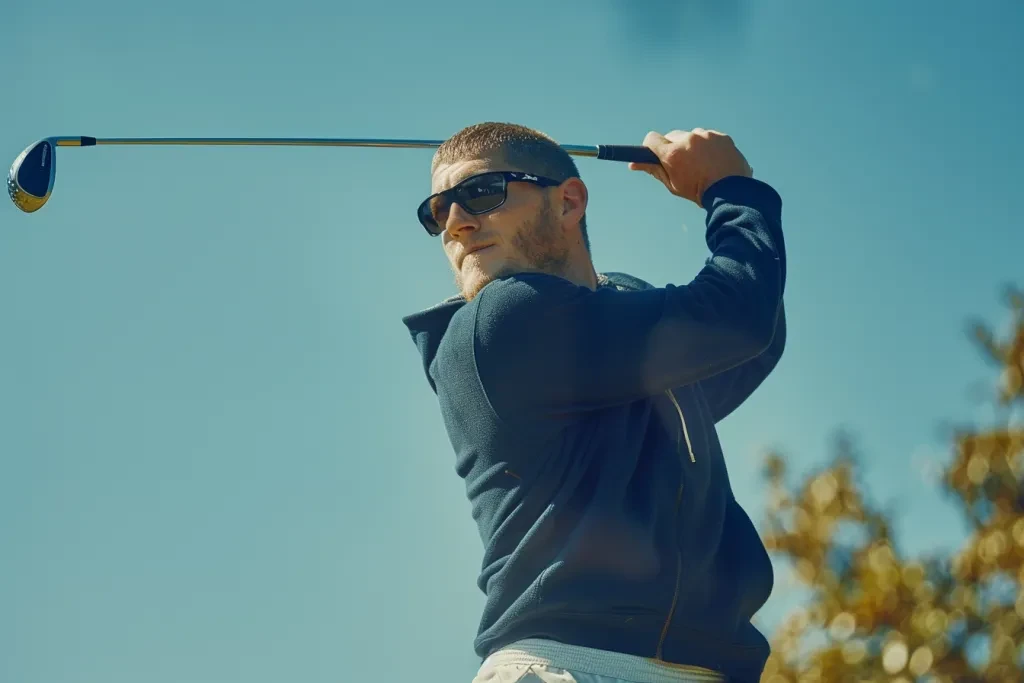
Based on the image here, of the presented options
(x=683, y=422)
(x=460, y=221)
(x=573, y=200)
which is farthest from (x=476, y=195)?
(x=683, y=422)

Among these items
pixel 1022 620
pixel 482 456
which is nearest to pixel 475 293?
pixel 482 456

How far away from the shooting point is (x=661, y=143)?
4.54 m

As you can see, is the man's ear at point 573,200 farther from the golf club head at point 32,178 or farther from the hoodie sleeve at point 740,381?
the golf club head at point 32,178

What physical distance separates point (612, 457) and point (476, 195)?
1160mm

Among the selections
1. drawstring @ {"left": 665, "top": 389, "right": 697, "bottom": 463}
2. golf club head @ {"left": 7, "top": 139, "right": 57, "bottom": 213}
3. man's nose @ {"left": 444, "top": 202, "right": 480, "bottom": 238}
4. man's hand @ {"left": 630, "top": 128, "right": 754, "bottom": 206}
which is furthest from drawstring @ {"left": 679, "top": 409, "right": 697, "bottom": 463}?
golf club head @ {"left": 7, "top": 139, "right": 57, "bottom": 213}

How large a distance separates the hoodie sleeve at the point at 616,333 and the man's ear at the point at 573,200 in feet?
2.45

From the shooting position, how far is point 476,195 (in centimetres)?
Answer: 444

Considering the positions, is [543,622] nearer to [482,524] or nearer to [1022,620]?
[482,524]

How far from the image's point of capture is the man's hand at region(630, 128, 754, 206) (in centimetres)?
437

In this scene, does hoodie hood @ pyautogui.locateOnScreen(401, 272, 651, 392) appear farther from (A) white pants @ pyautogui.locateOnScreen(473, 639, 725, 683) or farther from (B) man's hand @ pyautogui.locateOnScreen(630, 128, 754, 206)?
(A) white pants @ pyautogui.locateOnScreen(473, 639, 725, 683)

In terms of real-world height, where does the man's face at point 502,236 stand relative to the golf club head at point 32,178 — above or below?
below

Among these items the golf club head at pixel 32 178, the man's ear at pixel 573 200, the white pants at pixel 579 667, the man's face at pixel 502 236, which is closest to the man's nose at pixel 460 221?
the man's face at pixel 502 236

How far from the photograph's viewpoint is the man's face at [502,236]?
14.2ft

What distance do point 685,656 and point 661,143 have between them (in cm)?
183
